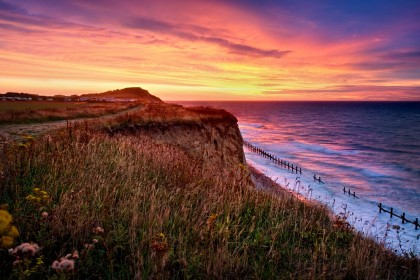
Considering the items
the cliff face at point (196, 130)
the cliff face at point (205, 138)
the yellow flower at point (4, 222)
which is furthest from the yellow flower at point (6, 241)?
the cliff face at point (205, 138)

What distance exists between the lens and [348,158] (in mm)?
64875

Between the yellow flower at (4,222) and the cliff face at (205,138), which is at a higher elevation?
the yellow flower at (4,222)

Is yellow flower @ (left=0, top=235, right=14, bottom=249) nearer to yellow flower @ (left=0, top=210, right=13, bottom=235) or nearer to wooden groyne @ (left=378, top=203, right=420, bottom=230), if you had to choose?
yellow flower @ (left=0, top=210, right=13, bottom=235)

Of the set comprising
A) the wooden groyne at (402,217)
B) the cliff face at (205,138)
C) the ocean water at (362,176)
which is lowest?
the ocean water at (362,176)

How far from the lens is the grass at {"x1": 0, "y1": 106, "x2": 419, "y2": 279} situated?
12.4ft

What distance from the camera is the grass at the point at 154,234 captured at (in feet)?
12.4

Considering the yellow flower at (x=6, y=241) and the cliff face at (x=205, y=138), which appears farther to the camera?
the cliff face at (x=205, y=138)

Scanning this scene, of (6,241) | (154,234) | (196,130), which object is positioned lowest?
(196,130)

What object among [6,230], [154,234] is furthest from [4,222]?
[154,234]

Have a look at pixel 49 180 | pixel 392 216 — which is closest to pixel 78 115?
pixel 49 180

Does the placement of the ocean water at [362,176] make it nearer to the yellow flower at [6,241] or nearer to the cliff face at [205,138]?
the cliff face at [205,138]

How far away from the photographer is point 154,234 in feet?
14.2

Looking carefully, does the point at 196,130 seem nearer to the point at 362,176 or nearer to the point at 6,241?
the point at 6,241

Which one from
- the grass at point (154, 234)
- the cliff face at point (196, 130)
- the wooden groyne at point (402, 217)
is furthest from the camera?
the wooden groyne at point (402, 217)
